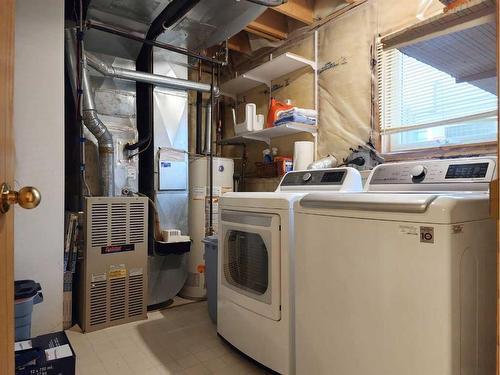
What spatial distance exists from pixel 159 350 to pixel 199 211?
142 cm

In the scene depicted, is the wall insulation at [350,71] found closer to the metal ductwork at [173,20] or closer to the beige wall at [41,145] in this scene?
the metal ductwork at [173,20]

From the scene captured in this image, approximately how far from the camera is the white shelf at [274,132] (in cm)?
276

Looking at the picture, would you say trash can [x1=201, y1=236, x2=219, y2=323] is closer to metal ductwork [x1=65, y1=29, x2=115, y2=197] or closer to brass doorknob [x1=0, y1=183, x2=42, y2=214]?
metal ductwork [x1=65, y1=29, x2=115, y2=197]

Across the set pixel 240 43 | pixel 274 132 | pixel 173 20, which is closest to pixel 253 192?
pixel 274 132

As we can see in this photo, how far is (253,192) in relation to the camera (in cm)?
235

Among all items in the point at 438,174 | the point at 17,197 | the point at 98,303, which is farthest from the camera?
the point at 98,303

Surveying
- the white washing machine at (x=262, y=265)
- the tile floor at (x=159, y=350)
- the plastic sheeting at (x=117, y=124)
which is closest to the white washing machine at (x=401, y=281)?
the white washing machine at (x=262, y=265)

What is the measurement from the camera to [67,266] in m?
2.39

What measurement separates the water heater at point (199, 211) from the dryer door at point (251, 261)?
1093 millimetres

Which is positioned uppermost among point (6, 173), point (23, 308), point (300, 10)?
point (300, 10)

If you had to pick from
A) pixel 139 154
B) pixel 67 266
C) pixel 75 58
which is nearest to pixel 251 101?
pixel 139 154

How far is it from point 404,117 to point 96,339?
9.13ft

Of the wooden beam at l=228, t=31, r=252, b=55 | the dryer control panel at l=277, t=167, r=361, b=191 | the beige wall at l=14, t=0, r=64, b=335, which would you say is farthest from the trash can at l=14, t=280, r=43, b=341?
the wooden beam at l=228, t=31, r=252, b=55

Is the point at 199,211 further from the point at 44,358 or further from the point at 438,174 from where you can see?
the point at 438,174
